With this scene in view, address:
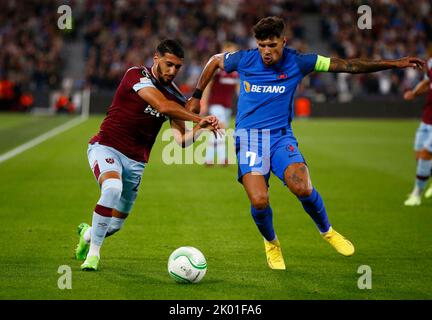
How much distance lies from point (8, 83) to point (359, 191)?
25247 millimetres

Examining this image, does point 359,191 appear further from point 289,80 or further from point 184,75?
point 184,75

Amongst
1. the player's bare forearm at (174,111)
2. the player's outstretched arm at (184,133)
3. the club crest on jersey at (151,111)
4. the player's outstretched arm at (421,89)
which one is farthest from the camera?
the player's outstretched arm at (421,89)

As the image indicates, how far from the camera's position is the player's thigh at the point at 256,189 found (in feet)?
28.7

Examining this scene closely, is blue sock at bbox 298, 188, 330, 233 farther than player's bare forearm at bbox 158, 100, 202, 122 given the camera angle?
Yes

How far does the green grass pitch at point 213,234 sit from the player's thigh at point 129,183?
581mm

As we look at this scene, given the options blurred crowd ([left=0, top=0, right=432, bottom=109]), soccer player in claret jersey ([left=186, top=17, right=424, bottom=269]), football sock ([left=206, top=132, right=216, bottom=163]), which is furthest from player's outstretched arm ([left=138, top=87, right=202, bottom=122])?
blurred crowd ([left=0, top=0, right=432, bottom=109])

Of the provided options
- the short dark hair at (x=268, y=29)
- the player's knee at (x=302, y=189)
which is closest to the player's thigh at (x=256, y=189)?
the player's knee at (x=302, y=189)

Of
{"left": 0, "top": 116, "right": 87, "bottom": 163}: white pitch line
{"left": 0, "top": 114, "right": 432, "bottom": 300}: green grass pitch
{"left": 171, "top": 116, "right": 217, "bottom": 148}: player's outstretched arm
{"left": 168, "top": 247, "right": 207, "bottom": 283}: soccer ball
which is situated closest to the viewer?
{"left": 0, "top": 114, "right": 432, "bottom": 300}: green grass pitch

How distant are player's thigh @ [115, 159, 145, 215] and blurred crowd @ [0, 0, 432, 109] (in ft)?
91.4

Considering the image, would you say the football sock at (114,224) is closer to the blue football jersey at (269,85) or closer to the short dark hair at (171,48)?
the blue football jersey at (269,85)

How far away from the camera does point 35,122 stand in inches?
1300

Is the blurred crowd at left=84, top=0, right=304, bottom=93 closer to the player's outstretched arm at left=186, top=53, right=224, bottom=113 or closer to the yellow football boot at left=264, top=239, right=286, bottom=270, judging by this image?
the player's outstretched arm at left=186, top=53, right=224, bottom=113

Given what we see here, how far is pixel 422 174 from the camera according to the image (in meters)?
14.3

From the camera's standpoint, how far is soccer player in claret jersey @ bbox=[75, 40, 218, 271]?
28.3ft
